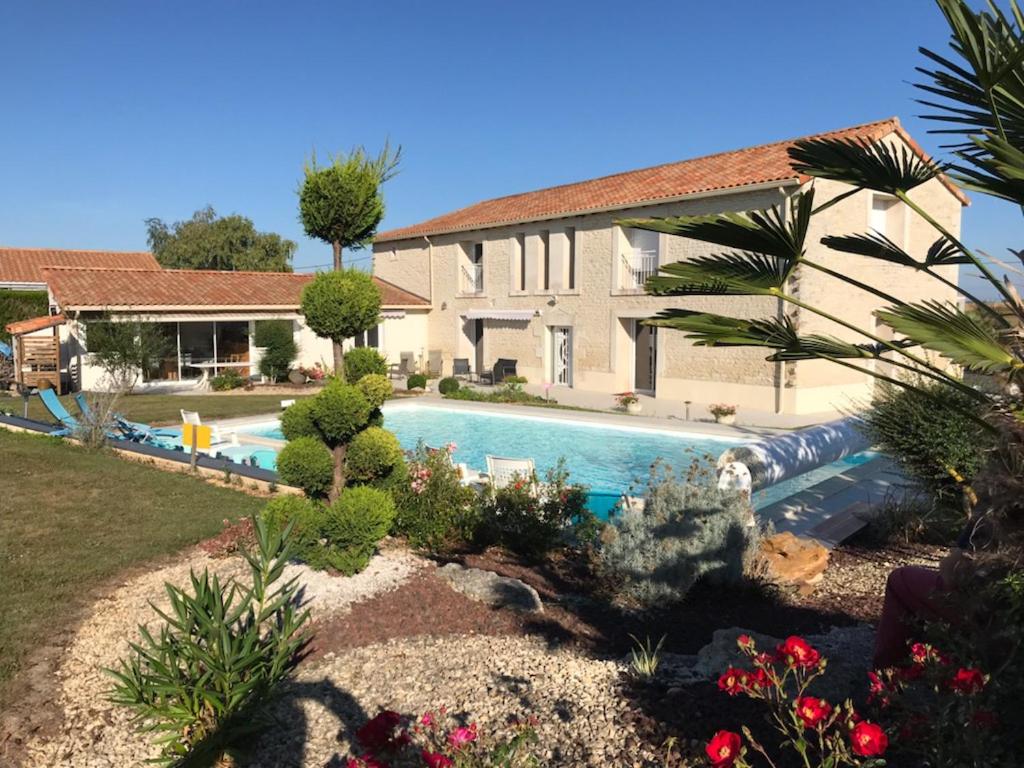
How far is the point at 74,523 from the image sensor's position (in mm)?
8492

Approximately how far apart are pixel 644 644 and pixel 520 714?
1431 mm

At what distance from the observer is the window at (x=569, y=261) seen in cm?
2608

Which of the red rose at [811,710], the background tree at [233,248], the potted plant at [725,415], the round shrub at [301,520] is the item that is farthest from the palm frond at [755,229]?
the background tree at [233,248]

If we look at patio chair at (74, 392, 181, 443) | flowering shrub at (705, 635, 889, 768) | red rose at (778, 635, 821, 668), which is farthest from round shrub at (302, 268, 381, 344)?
patio chair at (74, 392, 181, 443)

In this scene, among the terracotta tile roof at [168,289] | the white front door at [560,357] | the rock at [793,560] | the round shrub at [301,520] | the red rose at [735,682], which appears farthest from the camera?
the white front door at [560,357]

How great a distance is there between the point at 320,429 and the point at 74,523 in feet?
12.9

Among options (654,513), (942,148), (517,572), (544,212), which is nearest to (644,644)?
(654,513)

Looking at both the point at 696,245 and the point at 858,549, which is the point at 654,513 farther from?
the point at 696,245

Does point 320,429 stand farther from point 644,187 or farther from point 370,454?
point 644,187

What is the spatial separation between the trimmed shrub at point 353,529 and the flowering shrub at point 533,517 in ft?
5.90

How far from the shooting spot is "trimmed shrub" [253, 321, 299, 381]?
26250 mm

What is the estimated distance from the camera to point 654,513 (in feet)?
20.5

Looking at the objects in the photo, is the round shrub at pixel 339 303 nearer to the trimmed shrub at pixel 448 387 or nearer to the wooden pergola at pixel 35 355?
the trimmed shrub at pixel 448 387

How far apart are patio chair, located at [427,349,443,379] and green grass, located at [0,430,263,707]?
1784 centimetres
